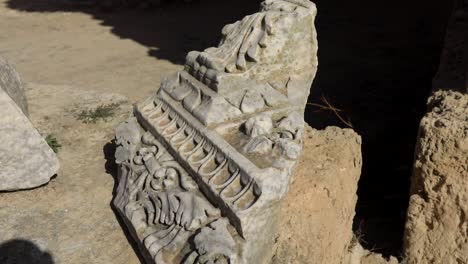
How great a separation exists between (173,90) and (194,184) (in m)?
1.11

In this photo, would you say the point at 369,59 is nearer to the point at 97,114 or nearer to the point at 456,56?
the point at 456,56

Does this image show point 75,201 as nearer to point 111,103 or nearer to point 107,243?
point 107,243

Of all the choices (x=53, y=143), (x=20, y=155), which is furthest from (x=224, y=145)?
(x=53, y=143)

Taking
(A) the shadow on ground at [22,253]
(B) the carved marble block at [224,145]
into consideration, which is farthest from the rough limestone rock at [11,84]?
(A) the shadow on ground at [22,253]

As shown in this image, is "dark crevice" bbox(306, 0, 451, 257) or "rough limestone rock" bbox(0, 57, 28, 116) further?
"rough limestone rock" bbox(0, 57, 28, 116)

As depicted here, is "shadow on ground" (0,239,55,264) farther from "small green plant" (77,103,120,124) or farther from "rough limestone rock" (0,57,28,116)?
"small green plant" (77,103,120,124)

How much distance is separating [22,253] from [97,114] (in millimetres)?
2338

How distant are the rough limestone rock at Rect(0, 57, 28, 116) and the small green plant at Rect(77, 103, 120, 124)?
623 millimetres

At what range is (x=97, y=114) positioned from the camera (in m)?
5.50

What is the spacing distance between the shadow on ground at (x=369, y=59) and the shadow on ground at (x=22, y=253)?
110 cm

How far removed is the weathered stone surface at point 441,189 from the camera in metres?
3.26

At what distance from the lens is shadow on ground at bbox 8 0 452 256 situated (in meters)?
4.77

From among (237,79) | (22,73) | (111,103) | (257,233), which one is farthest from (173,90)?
(22,73)

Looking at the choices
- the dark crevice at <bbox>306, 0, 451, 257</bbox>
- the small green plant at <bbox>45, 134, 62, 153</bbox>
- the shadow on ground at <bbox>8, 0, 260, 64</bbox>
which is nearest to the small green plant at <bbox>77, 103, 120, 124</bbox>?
the small green plant at <bbox>45, 134, 62, 153</bbox>
